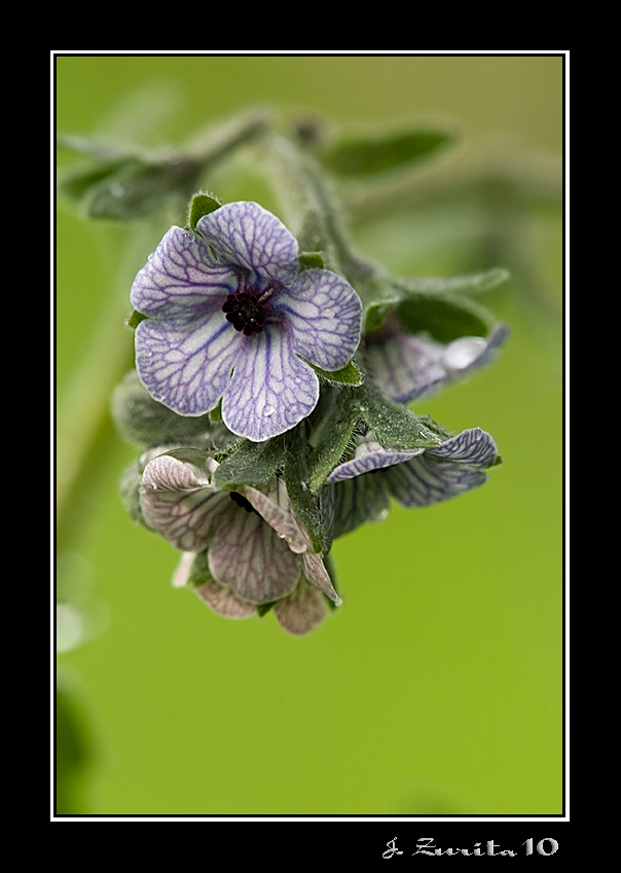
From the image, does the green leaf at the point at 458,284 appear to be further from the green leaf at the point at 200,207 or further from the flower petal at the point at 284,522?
the flower petal at the point at 284,522

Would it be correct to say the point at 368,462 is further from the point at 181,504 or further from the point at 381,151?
the point at 381,151

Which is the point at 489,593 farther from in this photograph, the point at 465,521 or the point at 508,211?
the point at 508,211

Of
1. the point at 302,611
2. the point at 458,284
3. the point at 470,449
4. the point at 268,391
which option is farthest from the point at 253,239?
the point at 302,611

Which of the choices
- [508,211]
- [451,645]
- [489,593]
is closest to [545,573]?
[489,593]

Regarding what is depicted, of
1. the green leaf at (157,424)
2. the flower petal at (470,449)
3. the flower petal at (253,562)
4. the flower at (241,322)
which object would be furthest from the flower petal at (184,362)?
the flower petal at (470,449)

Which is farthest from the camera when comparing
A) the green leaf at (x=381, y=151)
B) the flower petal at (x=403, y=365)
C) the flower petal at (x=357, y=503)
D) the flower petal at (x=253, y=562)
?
the green leaf at (x=381, y=151)
